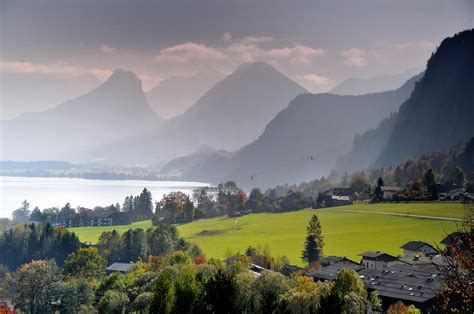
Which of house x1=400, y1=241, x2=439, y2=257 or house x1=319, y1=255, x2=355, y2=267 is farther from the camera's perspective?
house x1=400, y1=241, x2=439, y2=257

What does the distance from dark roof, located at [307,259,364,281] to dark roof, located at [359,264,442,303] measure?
53.5 inches

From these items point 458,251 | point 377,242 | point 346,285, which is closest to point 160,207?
point 377,242

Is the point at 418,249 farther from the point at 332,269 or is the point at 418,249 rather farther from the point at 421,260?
the point at 332,269

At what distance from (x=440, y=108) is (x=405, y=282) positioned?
254ft

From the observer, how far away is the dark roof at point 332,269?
94.0 ft

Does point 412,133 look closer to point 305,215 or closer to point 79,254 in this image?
point 305,215

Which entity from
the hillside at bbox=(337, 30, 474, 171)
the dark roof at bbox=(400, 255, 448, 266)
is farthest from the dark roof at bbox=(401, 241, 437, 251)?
the hillside at bbox=(337, 30, 474, 171)

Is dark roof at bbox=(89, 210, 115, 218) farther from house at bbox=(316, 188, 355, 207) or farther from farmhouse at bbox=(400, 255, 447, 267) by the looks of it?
farmhouse at bbox=(400, 255, 447, 267)

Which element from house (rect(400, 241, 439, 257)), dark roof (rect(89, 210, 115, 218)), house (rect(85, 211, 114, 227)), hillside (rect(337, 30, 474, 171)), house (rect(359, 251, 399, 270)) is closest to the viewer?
house (rect(359, 251, 399, 270))

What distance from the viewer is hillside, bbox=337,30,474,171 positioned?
91625 mm

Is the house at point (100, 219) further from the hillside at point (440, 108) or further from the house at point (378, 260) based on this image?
the hillside at point (440, 108)

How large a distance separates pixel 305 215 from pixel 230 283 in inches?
1424

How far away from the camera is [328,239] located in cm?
4038

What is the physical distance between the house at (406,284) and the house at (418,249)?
12.2 ft
